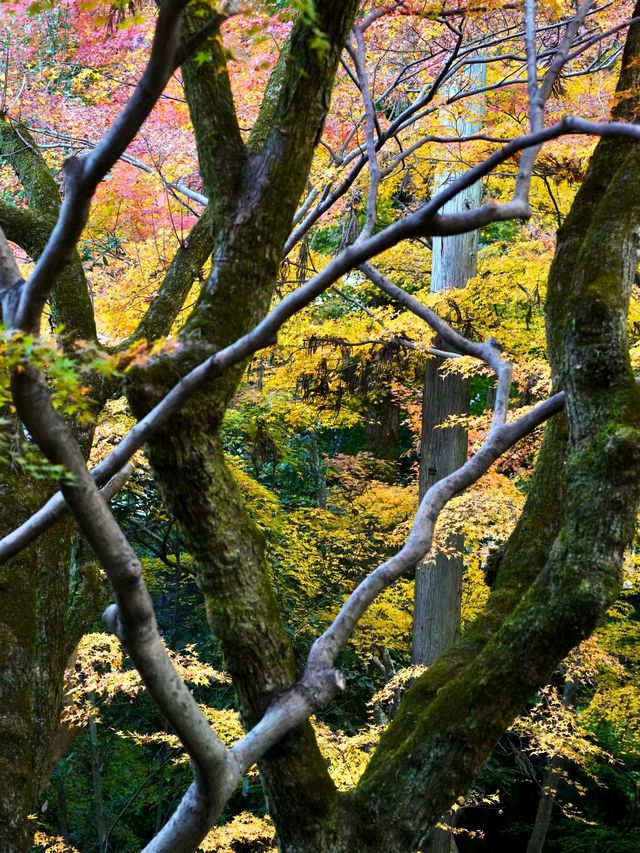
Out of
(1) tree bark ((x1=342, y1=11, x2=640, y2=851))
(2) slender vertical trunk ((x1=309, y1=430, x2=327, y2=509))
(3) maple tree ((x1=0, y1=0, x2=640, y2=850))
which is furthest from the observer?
(2) slender vertical trunk ((x1=309, y1=430, x2=327, y2=509))

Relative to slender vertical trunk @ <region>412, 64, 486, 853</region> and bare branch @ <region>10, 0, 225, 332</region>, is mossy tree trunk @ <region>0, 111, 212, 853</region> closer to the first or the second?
bare branch @ <region>10, 0, 225, 332</region>

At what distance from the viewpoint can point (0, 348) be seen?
1.42 metres

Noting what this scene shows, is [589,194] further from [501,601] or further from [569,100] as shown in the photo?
[569,100]

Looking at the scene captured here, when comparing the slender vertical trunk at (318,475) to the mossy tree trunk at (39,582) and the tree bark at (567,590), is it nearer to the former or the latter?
the mossy tree trunk at (39,582)

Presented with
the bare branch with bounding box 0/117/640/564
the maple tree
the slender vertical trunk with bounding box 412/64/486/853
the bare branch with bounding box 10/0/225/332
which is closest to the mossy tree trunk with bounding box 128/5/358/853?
the maple tree

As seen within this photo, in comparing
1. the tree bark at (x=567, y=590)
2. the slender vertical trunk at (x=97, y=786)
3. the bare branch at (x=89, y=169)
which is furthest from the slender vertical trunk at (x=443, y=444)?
the bare branch at (x=89, y=169)

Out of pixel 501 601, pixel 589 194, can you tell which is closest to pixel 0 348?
pixel 501 601

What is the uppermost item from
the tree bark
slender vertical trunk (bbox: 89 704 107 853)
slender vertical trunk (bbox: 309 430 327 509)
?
slender vertical trunk (bbox: 309 430 327 509)

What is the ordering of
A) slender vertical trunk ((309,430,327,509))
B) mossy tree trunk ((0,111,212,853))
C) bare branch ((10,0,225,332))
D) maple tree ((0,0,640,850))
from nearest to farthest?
1. bare branch ((10,0,225,332))
2. maple tree ((0,0,640,850))
3. mossy tree trunk ((0,111,212,853))
4. slender vertical trunk ((309,430,327,509))

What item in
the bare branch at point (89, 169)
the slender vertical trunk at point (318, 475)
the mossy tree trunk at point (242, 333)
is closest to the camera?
the bare branch at point (89, 169)

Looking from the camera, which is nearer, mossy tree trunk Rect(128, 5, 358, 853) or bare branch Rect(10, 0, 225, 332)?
bare branch Rect(10, 0, 225, 332)

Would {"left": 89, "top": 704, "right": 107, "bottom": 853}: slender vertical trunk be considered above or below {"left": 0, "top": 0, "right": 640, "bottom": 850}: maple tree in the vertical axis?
below

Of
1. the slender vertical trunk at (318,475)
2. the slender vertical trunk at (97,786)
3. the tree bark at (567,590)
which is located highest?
the slender vertical trunk at (318,475)

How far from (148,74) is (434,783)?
2096 mm
